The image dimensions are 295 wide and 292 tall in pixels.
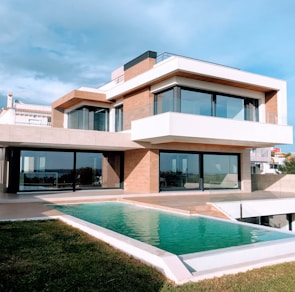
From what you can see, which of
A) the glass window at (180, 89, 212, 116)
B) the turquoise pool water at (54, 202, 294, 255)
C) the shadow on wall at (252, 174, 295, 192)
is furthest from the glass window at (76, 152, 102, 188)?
the shadow on wall at (252, 174, 295, 192)

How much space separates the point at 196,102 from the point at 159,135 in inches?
119

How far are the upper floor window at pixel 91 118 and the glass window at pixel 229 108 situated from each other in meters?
7.96

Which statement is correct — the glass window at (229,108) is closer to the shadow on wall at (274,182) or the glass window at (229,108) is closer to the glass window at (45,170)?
the shadow on wall at (274,182)

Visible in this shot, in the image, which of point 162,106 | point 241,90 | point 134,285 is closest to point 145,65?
point 162,106

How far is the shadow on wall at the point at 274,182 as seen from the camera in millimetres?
21188

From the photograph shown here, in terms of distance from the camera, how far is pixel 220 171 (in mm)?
20422

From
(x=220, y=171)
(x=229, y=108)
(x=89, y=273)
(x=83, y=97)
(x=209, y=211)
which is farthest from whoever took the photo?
(x=83, y=97)

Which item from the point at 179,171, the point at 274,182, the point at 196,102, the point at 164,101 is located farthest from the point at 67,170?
the point at 274,182

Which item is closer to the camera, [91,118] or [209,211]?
[209,211]

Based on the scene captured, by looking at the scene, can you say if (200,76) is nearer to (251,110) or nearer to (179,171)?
(251,110)

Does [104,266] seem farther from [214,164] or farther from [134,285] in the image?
[214,164]

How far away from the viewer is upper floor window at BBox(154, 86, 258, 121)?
15.8 metres

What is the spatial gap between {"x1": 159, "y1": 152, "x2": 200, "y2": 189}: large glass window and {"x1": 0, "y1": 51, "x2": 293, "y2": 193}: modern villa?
0.20 feet

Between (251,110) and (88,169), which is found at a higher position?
(251,110)
